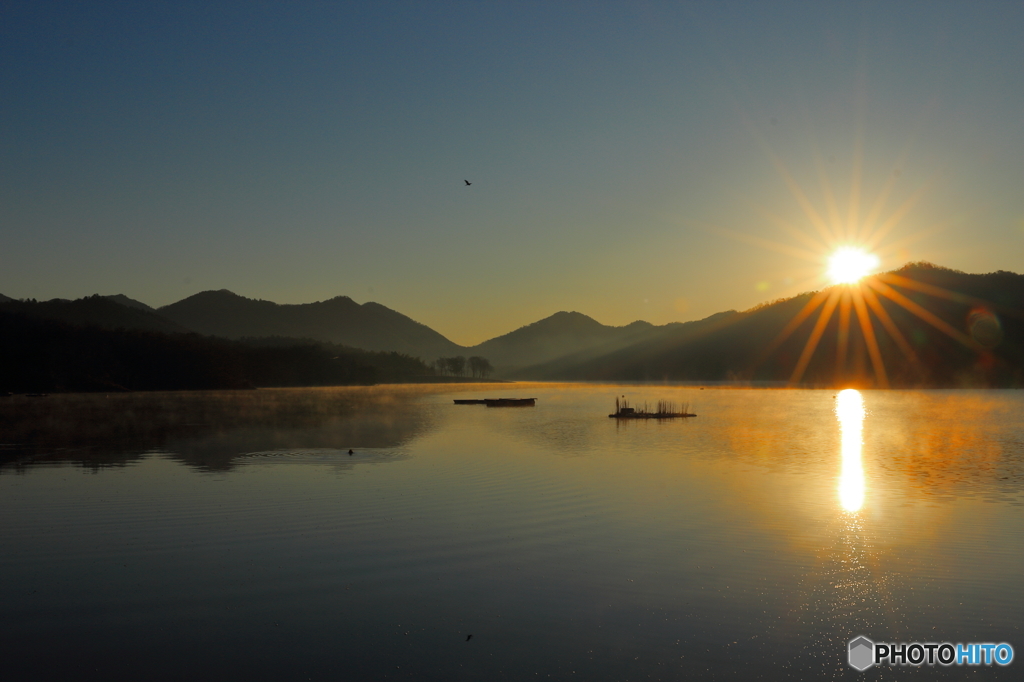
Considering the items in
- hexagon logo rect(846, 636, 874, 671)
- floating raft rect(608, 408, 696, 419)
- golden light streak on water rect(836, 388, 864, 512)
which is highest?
floating raft rect(608, 408, 696, 419)

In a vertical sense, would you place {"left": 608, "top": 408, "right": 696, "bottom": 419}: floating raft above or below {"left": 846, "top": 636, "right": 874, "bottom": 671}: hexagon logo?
above

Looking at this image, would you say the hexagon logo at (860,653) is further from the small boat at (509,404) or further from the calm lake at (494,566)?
the small boat at (509,404)

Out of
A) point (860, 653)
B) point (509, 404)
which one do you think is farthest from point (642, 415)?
point (860, 653)

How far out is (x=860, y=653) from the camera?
10.5 m

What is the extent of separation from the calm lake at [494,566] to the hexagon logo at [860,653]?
0.14 m

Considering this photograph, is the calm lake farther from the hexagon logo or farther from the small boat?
the small boat

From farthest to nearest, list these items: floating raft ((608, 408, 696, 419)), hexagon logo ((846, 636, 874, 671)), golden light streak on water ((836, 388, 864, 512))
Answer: floating raft ((608, 408, 696, 419)), golden light streak on water ((836, 388, 864, 512)), hexagon logo ((846, 636, 874, 671))

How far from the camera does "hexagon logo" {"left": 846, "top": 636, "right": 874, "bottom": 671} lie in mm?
10164

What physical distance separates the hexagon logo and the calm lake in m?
0.14

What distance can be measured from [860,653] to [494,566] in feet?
23.3

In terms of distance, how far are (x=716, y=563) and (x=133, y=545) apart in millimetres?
13361

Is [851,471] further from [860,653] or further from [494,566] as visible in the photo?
[860,653]

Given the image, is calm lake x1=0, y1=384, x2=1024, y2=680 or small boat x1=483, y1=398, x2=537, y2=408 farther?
small boat x1=483, y1=398, x2=537, y2=408

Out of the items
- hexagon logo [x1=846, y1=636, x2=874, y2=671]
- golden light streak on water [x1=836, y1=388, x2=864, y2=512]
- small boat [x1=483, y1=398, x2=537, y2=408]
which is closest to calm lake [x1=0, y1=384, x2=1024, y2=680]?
hexagon logo [x1=846, y1=636, x2=874, y2=671]
